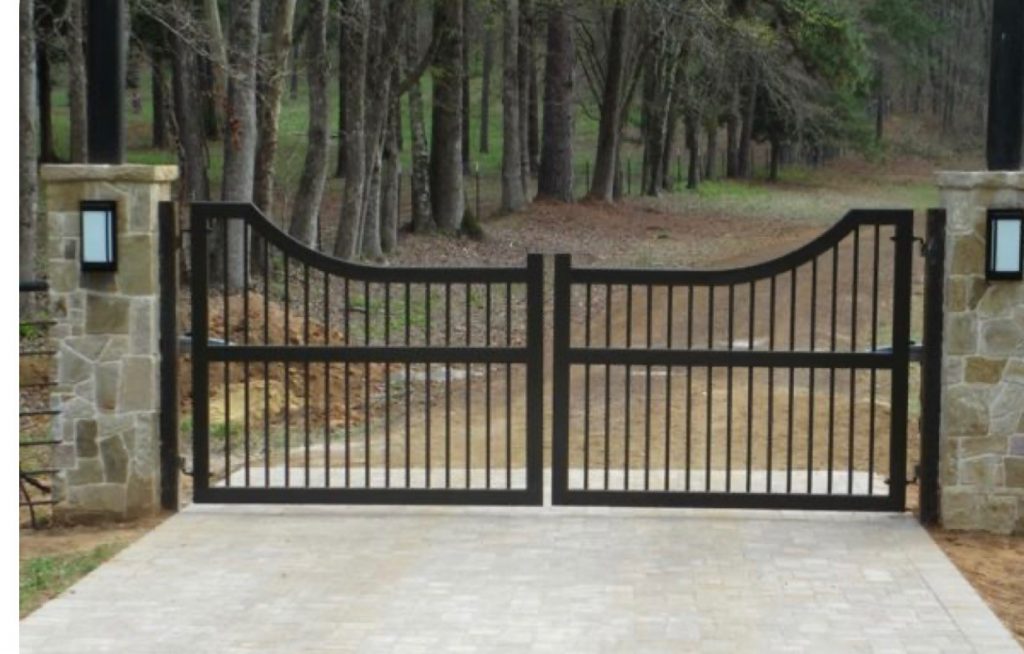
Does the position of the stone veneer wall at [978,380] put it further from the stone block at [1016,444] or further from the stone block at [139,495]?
the stone block at [139,495]

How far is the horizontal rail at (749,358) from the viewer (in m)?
8.77

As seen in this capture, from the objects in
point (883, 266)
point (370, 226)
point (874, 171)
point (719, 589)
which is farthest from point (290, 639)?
point (874, 171)

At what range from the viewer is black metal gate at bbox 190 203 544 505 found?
8898mm

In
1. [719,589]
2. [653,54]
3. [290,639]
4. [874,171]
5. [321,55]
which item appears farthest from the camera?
[874,171]

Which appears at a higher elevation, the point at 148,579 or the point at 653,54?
the point at 653,54

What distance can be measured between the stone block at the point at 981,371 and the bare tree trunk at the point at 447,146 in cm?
2165

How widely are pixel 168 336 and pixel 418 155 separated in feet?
67.8

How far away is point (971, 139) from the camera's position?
271 feet

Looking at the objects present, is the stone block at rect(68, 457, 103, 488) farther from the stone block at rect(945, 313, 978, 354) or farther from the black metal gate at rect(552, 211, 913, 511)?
the stone block at rect(945, 313, 978, 354)

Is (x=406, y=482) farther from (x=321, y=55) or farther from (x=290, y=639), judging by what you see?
(x=321, y=55)

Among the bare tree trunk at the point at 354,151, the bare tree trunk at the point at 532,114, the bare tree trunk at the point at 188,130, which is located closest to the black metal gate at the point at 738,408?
the bare tree trunk at the point at 354,151

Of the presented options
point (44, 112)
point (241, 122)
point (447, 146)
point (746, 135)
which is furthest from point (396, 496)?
point (746, 135)

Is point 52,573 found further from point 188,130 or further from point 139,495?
point 188,130

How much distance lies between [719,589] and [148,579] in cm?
280
